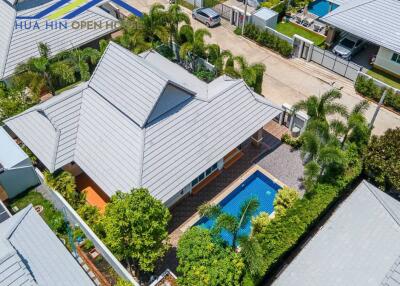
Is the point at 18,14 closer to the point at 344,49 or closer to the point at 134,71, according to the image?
the point at 134,71

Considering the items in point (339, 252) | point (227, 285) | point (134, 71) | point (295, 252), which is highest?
point (134, 71)

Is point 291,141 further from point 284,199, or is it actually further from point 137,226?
point 137,226

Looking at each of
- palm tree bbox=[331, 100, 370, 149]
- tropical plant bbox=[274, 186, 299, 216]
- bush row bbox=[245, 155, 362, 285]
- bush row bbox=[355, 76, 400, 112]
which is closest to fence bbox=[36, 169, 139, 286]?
bush row bbox=[245, 155, 362, 285]

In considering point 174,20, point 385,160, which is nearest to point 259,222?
point 385,160

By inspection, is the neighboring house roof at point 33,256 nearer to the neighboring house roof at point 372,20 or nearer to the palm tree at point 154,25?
the palm tree at point 154,25

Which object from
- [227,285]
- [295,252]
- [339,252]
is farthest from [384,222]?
[227,285]

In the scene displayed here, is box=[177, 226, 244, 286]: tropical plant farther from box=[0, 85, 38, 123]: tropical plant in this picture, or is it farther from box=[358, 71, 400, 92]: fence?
box=[358, 71, 400, 92]: fence

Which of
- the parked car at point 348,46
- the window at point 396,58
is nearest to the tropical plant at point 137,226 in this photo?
the parked car at point 348,46
